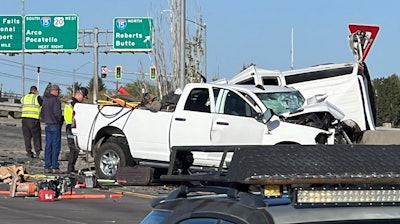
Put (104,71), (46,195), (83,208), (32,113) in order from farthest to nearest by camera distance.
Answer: (104,71), (32,113), (46,195), (83,208)

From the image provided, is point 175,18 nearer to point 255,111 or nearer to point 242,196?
point 255,111

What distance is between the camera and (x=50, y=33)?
45469 mm

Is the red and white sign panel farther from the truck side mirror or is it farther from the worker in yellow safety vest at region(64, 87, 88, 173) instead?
the worker in yellow safety vest at region(64, 87, 88, 173)

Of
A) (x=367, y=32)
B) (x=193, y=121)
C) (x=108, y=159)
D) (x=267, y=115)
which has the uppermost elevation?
(x=367, y=32)

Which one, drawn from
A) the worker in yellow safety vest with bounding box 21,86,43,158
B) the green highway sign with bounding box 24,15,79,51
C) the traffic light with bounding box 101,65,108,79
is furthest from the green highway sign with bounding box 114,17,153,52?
the worker in yellow safety vest with bounding box 21,86,43,158

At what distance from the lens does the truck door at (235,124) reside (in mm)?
16234

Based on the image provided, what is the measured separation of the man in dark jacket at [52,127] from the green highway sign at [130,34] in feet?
82.1

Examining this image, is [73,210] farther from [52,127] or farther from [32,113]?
[32,113]

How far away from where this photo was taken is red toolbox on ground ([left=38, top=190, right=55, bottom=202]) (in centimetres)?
1423

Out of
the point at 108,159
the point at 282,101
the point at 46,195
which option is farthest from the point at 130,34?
the point at 46,195

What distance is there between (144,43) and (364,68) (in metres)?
27.1

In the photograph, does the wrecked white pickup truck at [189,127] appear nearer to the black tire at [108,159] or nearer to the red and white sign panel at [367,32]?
the black tire at [108,159]

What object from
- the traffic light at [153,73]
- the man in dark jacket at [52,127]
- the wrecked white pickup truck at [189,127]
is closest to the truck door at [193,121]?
the wrecked white pickup truck at [189,127]

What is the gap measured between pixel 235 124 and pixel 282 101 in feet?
4.63
